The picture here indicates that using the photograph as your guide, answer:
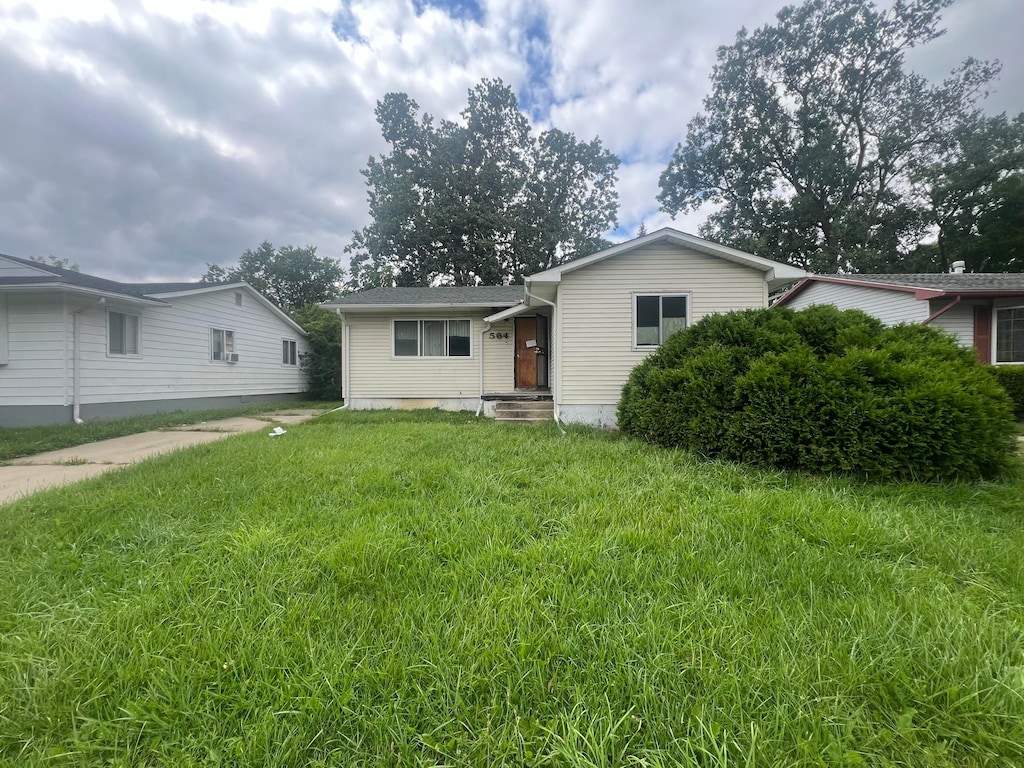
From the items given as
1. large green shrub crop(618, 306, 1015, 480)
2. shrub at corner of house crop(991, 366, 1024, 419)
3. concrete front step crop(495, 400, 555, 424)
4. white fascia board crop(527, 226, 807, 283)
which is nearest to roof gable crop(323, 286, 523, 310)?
concrete front step crop(495, 400, 555, 424)

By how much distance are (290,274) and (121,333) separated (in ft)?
81.5

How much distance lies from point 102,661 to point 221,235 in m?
32.7

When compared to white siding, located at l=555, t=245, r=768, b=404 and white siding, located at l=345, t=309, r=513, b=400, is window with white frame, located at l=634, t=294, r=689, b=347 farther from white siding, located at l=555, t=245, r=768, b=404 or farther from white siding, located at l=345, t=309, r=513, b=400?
white siding, located at l=345, t=309, r=513, b=400

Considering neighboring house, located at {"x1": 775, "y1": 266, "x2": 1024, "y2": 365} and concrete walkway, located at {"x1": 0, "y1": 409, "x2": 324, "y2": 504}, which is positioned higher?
neighboring house, located at {"x1": 775, "y1": 266, "x2": 1024, "y2": 365}

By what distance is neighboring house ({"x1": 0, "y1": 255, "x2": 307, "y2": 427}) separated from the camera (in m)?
8.39

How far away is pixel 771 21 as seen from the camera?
2180 centimetres

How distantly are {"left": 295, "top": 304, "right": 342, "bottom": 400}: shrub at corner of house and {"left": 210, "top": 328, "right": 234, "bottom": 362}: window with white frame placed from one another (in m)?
3.95

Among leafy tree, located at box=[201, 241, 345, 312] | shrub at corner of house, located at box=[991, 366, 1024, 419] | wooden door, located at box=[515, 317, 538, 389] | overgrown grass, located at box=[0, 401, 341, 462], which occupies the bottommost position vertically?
overgrown grass, located at box=[0, 401, 341, 462]

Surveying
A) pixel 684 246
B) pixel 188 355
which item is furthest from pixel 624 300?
pixel 188 355

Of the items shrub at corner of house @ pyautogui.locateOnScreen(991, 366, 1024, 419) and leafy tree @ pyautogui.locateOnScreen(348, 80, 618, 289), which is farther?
leafy tree @ pyautogui.locateOnScreen(348, 80, 618, 289)

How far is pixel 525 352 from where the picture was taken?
11.3 meters

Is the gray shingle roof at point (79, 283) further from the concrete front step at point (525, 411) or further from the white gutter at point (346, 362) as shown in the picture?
the concrete front step at point (525, 411)

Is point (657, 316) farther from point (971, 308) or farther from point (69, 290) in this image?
point (69, 290)

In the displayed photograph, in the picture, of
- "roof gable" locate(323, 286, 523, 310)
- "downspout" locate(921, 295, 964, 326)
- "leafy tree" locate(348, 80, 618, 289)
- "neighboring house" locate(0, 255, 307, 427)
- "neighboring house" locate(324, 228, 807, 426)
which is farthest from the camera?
"leafy tree" locate(348, 80, 618, 289)
